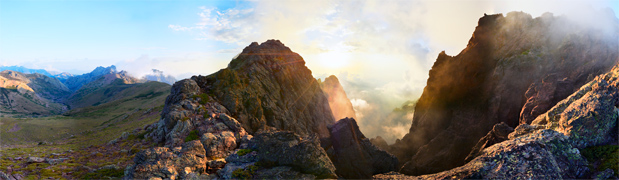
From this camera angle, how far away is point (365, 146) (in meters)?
45.3

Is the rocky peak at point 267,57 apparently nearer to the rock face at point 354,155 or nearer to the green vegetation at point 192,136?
the green vegetation at point 192,136

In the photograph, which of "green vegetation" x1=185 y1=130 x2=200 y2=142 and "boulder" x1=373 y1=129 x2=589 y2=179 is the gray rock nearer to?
"boulder" x1=373 y1=129 x2=589 y2=179

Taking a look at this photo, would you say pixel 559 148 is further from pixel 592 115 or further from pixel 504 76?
pixel 504 76

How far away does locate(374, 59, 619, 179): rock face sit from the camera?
Result: 18.8 m

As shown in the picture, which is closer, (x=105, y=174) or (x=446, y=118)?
(x=105, y=174)

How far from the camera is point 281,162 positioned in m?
27.2

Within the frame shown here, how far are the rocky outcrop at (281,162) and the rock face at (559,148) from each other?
8.91 m

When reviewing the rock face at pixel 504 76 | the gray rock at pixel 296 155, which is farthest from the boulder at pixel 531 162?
the rock face at pixel 504 76

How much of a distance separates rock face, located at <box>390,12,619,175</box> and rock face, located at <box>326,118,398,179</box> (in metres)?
29.4

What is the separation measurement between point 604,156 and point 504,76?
55.9 m

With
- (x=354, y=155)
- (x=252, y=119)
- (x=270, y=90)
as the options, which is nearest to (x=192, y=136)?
(x=252, y=119)

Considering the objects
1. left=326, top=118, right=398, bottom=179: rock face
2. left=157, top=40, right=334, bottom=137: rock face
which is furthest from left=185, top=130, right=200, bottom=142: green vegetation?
left=326, top=118, right=398, bottom=179: rock face

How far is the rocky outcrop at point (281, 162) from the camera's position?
84.3 feet

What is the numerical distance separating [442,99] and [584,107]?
223 ft
